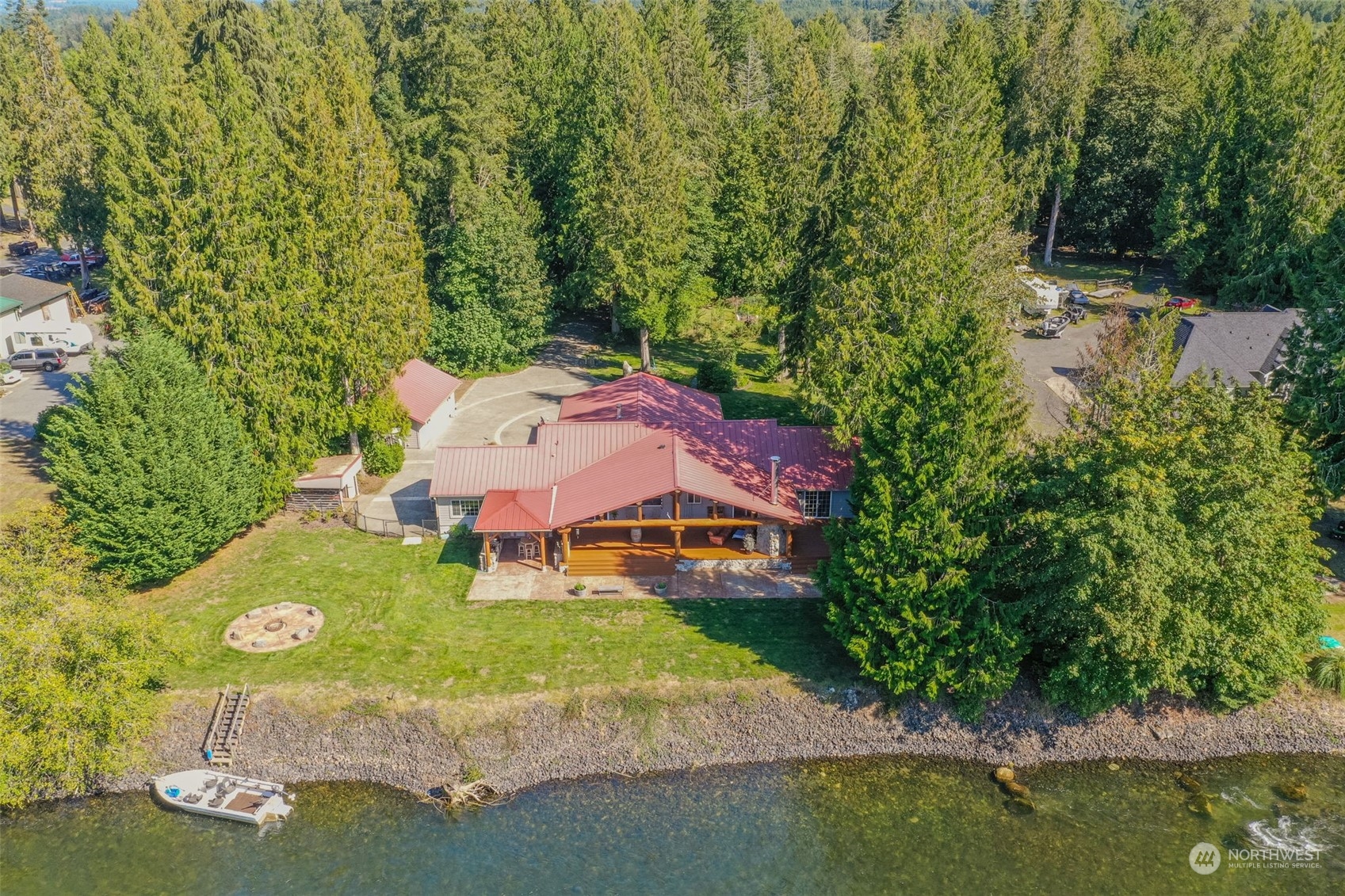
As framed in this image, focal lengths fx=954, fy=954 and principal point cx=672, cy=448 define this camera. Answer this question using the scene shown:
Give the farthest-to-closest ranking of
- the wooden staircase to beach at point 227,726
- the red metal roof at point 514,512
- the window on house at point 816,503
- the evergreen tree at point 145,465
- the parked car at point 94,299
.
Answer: the parked car at point 94,299
the window on house at point 816,503
the red metal roof at point 514,512
the evergreen tree at point 145,465
the wooden staircase to beach at point 227,726

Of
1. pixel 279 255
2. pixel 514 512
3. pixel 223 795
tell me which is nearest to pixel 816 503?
pixel 514 512

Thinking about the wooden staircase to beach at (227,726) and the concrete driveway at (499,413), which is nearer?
the wooden staircase to beach at (227,726)

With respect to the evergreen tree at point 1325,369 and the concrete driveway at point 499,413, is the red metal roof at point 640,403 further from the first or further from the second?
the evergreen tree at point 1325,369

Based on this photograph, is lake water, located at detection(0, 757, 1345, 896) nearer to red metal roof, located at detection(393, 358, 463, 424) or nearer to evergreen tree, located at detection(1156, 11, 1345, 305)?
red metal roof, located at detection(393, 358, 463, 424)

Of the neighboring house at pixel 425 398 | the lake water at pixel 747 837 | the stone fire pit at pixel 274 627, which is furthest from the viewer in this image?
the neighboring house at pixel 425 398

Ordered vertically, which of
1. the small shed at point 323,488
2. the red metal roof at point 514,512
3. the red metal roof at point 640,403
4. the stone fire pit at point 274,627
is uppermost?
the red metal roof at point 640,403

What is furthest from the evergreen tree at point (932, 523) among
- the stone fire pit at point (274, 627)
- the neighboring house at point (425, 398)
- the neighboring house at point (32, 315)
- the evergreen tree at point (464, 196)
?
the neighboring house at point (32, 315)

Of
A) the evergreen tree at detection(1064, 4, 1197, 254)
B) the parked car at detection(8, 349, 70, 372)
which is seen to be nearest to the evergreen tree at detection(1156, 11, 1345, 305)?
the evergreen tree at detection(1064, 4, 1197, 254)
